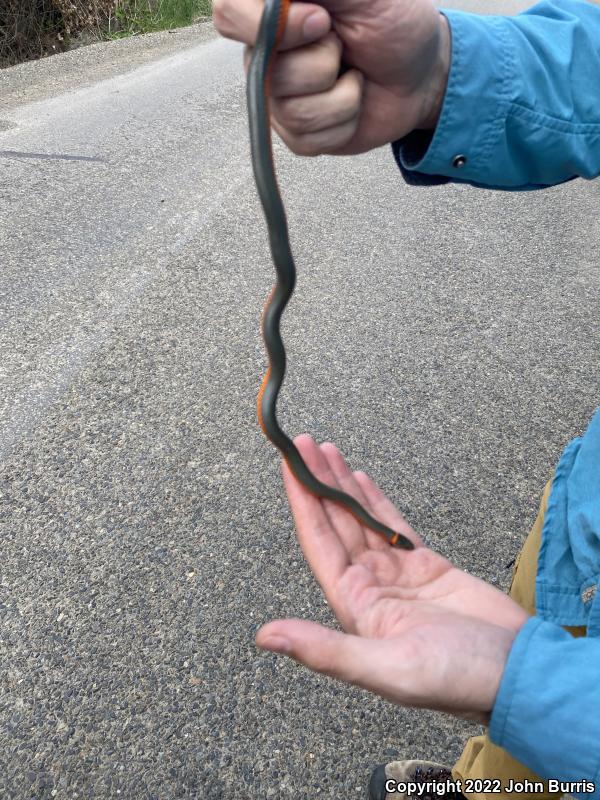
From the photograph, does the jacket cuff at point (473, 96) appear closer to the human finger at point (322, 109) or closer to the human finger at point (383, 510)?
the human finger at point (322, 109)

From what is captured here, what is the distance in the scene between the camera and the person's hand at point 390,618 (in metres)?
1.13

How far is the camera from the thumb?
44.5 inches

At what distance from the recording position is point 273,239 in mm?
1476

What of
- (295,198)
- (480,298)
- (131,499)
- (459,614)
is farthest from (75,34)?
(459,614)

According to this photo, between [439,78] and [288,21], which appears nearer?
[288,21]

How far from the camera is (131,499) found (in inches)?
104

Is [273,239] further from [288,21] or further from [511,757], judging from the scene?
[511,757]

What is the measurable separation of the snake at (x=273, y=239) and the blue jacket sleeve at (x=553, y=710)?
1.51ft

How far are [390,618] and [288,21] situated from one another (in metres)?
1.04

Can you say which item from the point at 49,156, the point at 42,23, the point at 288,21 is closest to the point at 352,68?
the point at 288,21

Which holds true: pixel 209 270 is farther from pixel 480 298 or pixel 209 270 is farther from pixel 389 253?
pixel 480 298

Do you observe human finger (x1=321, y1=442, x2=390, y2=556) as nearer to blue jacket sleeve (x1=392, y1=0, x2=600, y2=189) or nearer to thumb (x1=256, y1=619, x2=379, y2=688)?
thumb (x1=256, y1=619, x2=379, y2=688)

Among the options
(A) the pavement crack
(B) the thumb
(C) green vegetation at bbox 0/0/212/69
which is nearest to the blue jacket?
(B) the thumb

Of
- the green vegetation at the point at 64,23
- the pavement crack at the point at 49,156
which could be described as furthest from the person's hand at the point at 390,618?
the green vegetation at the point at 64,23
